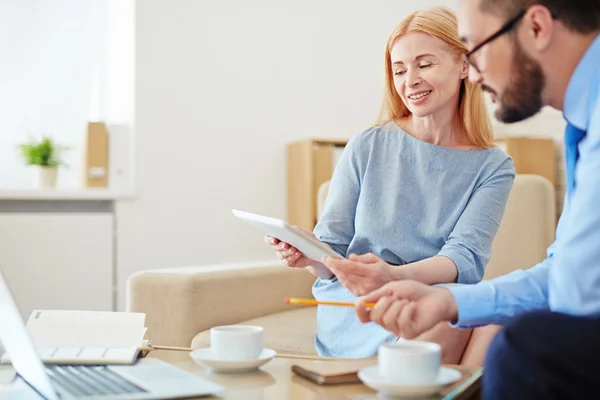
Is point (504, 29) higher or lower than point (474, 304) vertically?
higher

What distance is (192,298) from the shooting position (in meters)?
2.01

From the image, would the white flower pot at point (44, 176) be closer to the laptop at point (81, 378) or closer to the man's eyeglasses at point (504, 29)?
the laptop at point (81, 378)

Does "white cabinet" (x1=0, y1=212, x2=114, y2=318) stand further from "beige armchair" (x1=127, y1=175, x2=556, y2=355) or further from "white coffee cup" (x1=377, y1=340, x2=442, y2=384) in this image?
"white coffee cup" (x1=377, y1=340, x2=442, y2=384)

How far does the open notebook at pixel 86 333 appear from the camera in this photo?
124 centimetres

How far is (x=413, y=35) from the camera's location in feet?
5.61

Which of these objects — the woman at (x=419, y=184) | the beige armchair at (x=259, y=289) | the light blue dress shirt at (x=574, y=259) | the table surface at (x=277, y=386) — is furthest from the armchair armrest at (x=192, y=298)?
the light blue dress shirt at (x=574, y=259)

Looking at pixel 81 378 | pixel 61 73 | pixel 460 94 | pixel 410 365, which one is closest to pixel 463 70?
pixel 460 94

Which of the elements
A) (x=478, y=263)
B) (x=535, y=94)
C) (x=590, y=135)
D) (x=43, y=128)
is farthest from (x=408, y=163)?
(x=43, y=128)

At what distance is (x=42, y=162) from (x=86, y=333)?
2005 millimetres

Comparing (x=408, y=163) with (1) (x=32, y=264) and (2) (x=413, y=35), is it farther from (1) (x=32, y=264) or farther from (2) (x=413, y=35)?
(1) (x=32, y=264)

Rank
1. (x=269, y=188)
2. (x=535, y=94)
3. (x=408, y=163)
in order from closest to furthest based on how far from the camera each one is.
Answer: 1. (x=535, y=94)
2. (x=408, y=163)
3. (x=269, y=188)

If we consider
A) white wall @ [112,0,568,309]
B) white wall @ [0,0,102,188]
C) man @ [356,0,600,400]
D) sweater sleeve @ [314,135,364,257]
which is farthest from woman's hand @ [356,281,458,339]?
white wall @ [0,0,102,188]

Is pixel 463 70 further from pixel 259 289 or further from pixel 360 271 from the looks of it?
pixel 259 289

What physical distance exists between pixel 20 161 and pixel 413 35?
2.26 metres
